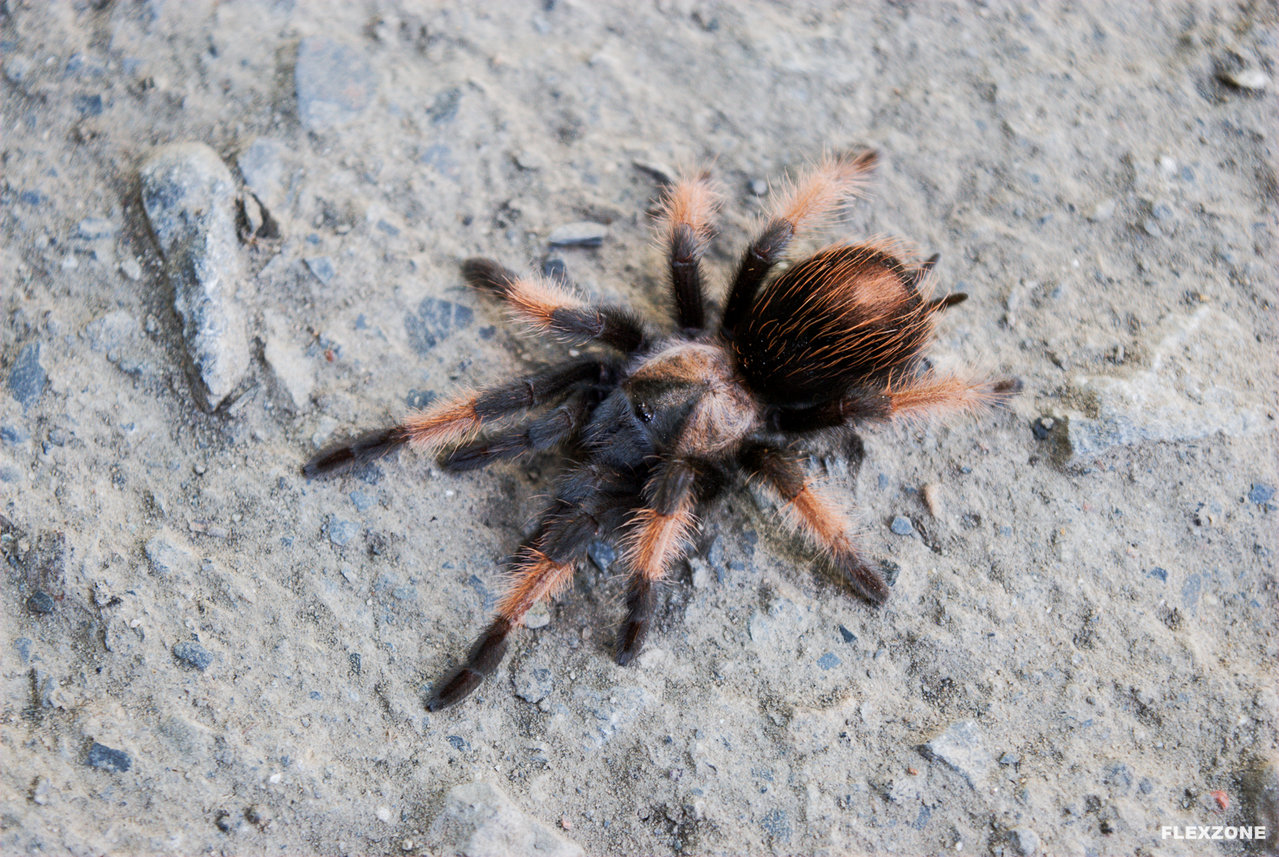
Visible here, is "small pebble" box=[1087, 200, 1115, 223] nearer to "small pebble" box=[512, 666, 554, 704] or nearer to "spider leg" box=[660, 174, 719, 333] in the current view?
"spider leg" box=[660, 174, 719, 333]

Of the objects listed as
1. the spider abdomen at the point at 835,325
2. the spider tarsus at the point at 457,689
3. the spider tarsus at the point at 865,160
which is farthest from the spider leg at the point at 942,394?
the spider tarsus at the point at 457,689

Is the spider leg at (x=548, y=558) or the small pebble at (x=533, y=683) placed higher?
the spider leg at (x=548, y=558)

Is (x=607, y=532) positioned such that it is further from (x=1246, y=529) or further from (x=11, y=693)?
(x=1246, y=529)

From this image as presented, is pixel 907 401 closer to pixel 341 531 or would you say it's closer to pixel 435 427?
pixel 435 427

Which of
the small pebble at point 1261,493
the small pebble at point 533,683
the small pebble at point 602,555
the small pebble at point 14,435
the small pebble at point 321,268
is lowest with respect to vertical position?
the small pebble at point 14,435

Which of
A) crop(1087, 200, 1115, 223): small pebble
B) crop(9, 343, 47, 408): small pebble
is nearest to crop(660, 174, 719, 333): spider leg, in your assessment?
crop(1087, 200, 1115, 223): small pebble

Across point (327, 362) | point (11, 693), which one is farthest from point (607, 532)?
point (11, 693)

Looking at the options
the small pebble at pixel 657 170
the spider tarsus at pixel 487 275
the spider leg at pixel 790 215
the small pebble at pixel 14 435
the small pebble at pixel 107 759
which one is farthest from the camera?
the small pebble at pixel 657 170

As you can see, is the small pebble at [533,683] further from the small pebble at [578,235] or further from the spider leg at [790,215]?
the small pebble at [578,235]
